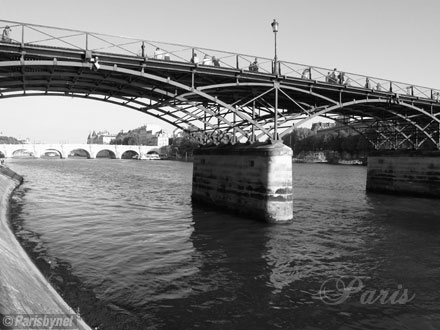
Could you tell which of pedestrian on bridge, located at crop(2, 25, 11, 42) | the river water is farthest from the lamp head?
pedestrian on bridge, located at crop(2, 25, 11, 42)

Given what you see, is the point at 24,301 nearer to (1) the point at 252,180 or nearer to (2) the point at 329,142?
(1) the point at 252,180

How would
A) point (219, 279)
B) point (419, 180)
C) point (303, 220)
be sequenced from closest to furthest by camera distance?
1. point (219, 279)
2. point (303, 220)
3. point (419, 180)

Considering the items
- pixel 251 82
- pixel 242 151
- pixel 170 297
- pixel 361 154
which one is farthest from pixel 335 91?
pixel 361 154

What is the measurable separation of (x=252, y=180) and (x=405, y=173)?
81.2 ft

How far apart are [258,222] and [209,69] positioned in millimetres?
9956

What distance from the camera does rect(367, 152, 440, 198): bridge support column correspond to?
3619 cm

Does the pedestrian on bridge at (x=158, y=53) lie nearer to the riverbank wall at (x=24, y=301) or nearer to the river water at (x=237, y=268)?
the river water at (x=237, y=268)

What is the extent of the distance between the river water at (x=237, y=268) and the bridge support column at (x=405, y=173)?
13957 mm

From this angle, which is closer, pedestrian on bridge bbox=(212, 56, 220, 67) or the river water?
the river water

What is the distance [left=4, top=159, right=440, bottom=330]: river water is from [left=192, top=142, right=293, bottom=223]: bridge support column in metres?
1.08

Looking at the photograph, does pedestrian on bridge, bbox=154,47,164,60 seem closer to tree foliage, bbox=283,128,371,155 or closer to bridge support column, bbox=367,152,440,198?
bridge support column, bbox=367,152,440,198

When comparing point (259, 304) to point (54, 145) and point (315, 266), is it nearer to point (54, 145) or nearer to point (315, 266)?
point (315, 266)

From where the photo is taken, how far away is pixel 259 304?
32.3ft

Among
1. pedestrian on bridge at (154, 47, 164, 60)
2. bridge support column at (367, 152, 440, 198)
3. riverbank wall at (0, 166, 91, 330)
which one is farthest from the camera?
bridge support column at (367, 152, 440, 198)
